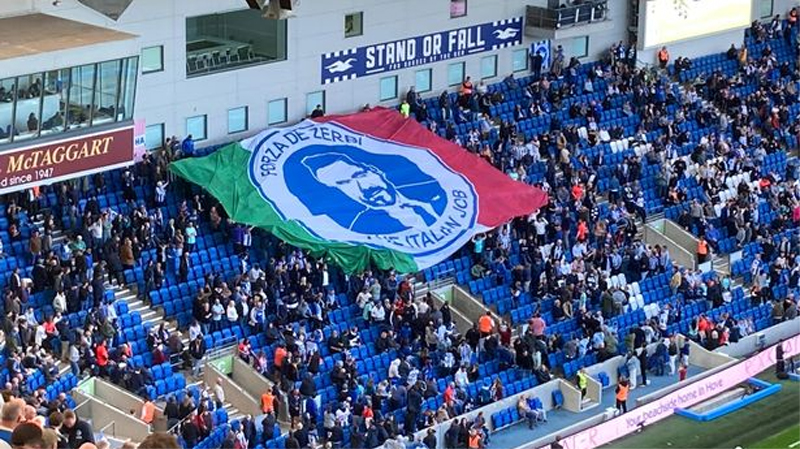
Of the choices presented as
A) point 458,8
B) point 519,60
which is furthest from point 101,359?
point 519,60

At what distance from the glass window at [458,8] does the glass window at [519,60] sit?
217 centimetres

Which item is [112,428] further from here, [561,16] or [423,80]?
[561,16]

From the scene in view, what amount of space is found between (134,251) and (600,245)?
10.8 m

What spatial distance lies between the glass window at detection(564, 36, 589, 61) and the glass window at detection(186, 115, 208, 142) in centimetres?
1122

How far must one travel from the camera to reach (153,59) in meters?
36.7

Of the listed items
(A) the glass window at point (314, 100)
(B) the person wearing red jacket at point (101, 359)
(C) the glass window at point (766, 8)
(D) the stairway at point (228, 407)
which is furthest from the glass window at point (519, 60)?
(B) the person wearing red jacket at point (101, 359)

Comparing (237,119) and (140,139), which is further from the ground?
(140,139)

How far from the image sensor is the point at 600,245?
133 ft

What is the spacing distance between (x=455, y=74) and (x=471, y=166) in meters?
3.78

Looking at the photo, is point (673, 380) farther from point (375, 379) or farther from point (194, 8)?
point (194, 8)

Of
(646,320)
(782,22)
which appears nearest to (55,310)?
(646,320)

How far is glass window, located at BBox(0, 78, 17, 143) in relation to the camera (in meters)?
31.4

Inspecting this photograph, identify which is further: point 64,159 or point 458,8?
point 458,8

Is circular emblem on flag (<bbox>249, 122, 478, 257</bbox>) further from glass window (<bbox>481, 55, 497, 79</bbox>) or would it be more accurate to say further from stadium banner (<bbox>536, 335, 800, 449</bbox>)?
stadium banner (<bbox>536, 335, 800, 449</bbox>)
